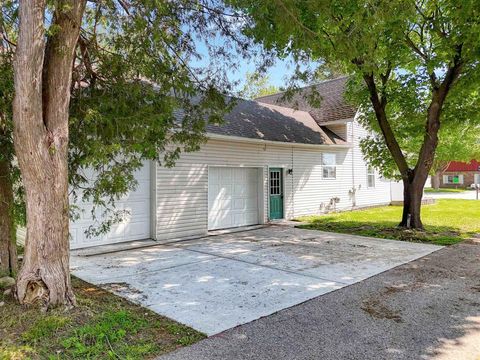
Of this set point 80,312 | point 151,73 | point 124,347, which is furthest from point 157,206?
point 124,347

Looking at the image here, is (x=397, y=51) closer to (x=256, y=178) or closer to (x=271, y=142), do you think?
(x=271, y=142)

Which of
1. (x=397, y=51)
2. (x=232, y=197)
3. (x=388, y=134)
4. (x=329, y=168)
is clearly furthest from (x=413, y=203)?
(x=232, y=197)

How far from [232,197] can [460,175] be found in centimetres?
4058

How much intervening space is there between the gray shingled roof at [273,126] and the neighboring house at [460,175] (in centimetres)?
3296

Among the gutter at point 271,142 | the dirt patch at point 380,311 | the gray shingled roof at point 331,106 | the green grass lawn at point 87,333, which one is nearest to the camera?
the green grass lawn at point 87,333

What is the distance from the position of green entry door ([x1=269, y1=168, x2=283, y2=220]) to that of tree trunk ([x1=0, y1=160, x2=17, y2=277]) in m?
8.91

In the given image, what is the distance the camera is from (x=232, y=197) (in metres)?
11.9

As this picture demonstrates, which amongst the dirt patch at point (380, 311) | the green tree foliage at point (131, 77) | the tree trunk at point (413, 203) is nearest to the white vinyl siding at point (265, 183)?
the green tree foliage at point (131, 77)

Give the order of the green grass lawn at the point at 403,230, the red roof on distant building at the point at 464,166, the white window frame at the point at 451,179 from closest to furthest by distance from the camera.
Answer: the green grass lawn at the point at 403,230 → the red roof on distant building at the point at 464,166 → the white window frame at the point at 451,179

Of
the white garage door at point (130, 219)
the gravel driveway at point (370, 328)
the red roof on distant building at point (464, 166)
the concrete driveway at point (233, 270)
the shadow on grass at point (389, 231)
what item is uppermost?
the red roof on distant building at point (464, 166)

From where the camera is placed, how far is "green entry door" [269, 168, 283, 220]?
1305cm

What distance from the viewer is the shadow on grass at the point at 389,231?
959 cm

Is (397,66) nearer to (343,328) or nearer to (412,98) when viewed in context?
(412,98)

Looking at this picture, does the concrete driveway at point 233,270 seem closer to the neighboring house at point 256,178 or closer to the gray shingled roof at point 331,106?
the neighboring house at point 256,178
